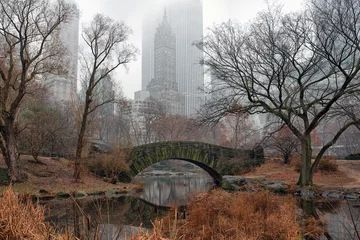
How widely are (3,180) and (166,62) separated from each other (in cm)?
6098

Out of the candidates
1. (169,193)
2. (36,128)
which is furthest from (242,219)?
(36,128)

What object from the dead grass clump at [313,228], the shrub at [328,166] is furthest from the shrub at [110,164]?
the dead grass clump at [313,228]

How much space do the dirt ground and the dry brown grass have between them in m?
8.40

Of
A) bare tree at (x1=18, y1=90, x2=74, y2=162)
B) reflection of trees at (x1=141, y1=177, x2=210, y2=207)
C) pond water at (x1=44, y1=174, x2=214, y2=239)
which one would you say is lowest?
reflection of trees at (x1=141, y1=177, x2=210, y2=207)

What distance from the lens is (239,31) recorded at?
50.5 ft

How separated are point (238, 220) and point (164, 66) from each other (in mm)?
68425

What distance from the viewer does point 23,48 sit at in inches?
571

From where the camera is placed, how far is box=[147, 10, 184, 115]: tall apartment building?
214 feet

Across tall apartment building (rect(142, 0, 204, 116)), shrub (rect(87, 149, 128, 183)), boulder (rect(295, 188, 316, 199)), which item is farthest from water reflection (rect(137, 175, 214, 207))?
tall apartment building (rect(142, 0, 204, 116))

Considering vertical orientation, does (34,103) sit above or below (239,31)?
below

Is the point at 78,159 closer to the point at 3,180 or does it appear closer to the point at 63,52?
the point at 3,180

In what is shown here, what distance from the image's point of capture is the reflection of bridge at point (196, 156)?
2100cm

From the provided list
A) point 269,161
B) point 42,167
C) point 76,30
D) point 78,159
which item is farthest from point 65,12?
point 76,30

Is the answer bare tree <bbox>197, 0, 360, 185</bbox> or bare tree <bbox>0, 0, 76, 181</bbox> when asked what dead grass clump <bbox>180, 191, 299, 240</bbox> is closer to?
bare tree <bbox>197, 0, 360, 185</bbox>
